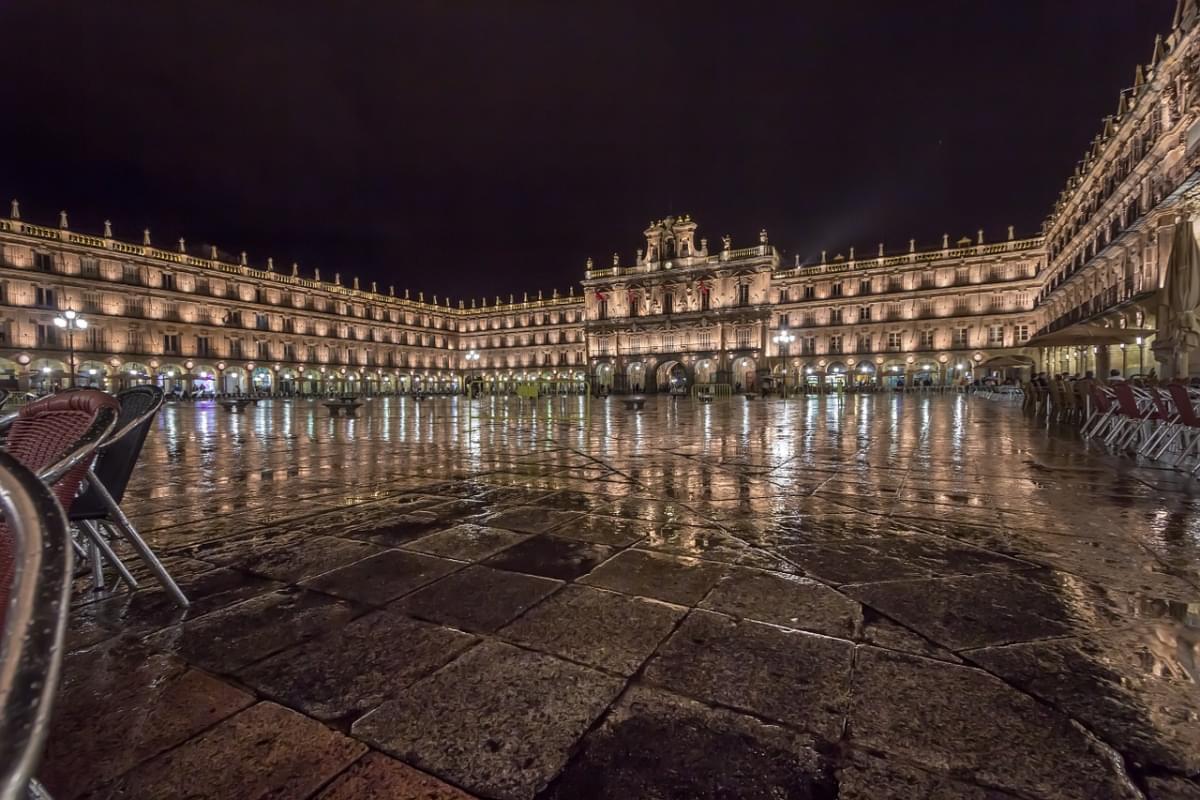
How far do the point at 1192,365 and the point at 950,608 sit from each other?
20845mm

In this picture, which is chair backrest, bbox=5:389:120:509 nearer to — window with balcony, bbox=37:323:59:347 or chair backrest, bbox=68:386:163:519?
chair backrest, bbox=68:386:163:519

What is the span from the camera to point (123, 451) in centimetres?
246

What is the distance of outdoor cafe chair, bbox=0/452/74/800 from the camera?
0.50m

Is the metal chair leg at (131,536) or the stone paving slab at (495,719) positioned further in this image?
the metal chair leg at (131,536)

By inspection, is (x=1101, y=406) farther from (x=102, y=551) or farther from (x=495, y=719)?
(x=102, y=551)

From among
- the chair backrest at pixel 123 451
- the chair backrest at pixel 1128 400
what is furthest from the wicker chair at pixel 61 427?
the chair backrest at pixel 1128 400

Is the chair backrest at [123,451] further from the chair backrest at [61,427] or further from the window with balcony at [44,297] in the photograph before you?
the window with balcony at [44,297]

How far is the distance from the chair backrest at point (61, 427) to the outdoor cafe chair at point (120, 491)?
335mm

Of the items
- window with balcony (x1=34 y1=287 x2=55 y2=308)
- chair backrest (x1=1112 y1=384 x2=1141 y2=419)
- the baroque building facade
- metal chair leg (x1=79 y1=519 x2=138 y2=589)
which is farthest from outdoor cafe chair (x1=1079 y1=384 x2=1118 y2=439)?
window with balcony (x1=34 y1=287 x2=55 y2=308)

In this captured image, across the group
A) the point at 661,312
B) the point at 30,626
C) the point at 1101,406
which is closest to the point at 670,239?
the point at 661,312

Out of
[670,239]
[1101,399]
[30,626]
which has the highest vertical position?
[670,239]

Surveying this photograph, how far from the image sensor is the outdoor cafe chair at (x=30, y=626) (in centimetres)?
50

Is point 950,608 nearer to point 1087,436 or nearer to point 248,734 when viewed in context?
point 248,734

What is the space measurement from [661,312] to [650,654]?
52.3m
